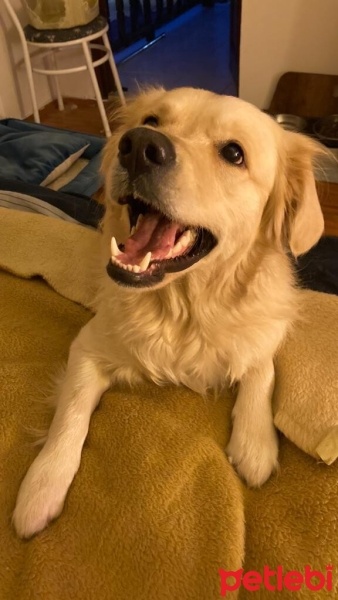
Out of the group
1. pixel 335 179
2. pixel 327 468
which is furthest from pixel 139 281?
pixel 335 179

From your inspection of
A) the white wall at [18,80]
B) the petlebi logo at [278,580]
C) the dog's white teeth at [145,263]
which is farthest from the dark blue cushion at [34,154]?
the petlebi logo at [278,580]

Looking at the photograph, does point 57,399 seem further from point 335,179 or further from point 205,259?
point 335,179

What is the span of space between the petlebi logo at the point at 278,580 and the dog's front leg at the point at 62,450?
33 cm

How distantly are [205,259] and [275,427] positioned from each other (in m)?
0.38

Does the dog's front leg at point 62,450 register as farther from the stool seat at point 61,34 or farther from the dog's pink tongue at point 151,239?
the stool seat at point 61,34

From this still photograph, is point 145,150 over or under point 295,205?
over

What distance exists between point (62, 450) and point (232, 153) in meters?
0.65

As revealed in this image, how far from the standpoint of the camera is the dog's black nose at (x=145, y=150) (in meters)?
0.82

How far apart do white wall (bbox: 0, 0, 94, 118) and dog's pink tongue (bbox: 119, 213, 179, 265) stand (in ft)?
8.10

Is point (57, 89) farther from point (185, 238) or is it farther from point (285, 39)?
point (185, 238)

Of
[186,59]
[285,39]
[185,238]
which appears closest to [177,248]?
[185,238]

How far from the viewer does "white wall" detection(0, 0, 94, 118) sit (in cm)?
300

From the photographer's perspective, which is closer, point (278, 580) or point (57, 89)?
point (278, 580)

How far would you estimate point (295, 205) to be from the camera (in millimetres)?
1100
